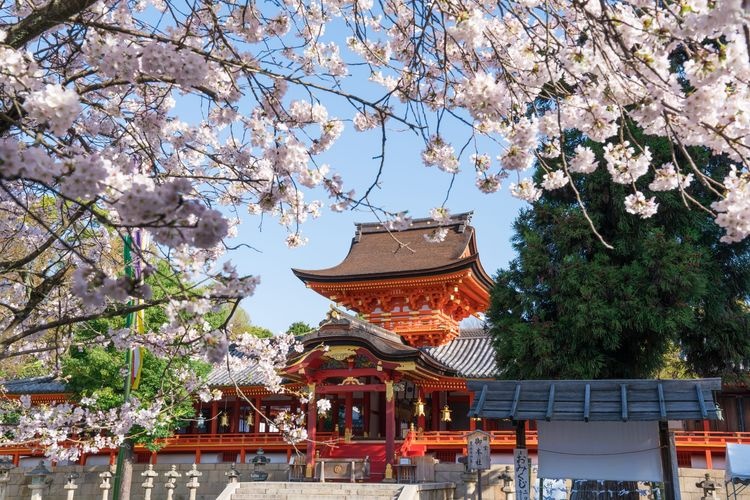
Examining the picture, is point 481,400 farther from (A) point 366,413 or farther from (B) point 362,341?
(A) point 366,413

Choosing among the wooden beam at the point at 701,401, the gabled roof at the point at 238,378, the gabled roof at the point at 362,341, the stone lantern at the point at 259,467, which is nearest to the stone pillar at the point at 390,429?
the gabled roof at the point at 362,341

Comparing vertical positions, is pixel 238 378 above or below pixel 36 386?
above

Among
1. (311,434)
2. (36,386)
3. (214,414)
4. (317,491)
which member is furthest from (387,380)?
(36,386)

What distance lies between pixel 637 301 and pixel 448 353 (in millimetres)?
9667

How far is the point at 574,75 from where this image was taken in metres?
3.95

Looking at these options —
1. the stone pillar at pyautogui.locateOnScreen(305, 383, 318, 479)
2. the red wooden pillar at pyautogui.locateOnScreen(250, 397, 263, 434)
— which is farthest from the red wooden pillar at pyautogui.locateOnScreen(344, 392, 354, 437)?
the red wooden pillar at pyautogui.locateOnScreen(250, 397, 263, 434)

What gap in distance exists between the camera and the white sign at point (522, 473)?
904cm

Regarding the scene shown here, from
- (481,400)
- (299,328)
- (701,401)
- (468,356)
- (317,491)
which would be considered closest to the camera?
(701,401)

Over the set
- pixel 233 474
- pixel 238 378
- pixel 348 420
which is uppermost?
pixel 238 378

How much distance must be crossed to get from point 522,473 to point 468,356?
11.0 m

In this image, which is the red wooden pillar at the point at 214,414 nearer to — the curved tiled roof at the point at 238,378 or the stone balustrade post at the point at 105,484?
the curved tiled roof at the point at 238,378

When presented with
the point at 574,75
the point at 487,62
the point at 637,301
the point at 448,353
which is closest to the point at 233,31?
the point at 487,62

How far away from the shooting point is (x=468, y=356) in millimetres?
20047

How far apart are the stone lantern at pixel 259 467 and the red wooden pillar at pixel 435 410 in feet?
15.2
